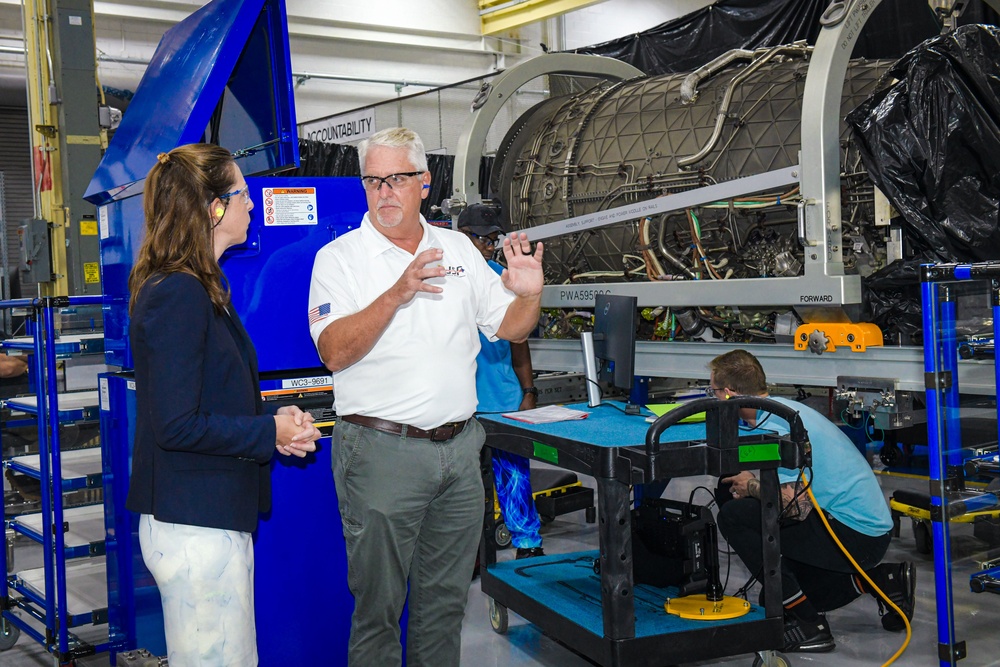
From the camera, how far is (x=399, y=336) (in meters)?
2.36

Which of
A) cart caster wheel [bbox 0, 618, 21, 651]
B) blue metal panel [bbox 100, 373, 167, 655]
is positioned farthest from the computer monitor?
cart caster wheel [bbox 0, 618, 21, 651]

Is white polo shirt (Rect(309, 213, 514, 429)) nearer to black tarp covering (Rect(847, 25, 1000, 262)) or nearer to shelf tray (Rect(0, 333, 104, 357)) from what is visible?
shelf tray (Rect(0, 333, 104, 357))

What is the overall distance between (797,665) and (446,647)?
1350mm

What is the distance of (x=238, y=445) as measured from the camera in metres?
1.84

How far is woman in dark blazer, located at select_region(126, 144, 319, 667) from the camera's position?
5.90 ft

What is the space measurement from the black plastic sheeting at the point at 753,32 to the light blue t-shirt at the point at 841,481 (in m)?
4.01

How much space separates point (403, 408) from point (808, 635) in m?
1.84

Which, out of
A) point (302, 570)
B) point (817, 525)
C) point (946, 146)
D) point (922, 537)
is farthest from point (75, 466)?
point (922, 537)

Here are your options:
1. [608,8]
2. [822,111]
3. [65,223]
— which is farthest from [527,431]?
[608,8]

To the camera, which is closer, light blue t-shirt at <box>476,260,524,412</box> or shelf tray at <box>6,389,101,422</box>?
shelf tray at <box>6,389,101,422</box>

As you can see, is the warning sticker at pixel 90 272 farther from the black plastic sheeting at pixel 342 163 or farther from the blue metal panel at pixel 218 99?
the black plastic sheeting at pixel 342 163

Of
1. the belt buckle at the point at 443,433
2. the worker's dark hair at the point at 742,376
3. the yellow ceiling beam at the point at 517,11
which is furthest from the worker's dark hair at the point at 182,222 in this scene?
the yellow ceiling beam at the point at 517,11

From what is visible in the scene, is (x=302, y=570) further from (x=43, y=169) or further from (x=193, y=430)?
(x=43, y=169)

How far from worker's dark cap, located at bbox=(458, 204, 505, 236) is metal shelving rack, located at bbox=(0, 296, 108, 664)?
5.14ft
